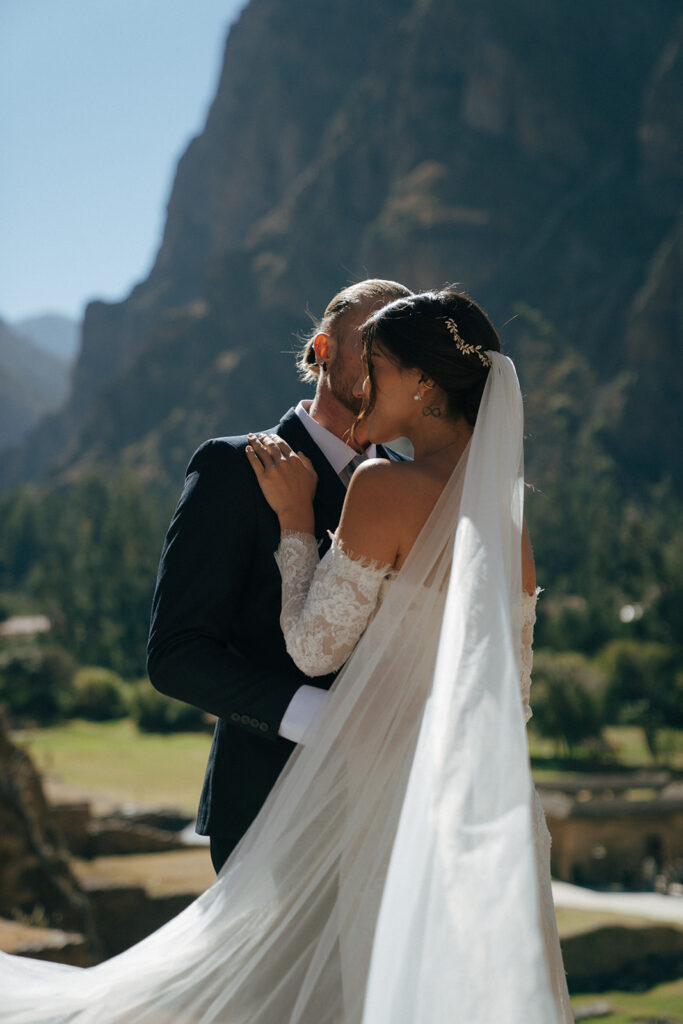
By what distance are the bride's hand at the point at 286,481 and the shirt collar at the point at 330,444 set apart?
15 centimetres

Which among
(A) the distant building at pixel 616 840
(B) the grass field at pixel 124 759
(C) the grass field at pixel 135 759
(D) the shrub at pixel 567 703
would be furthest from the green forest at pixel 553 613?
(A) the distant building at pixel 616 840

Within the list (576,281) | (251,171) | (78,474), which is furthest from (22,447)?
(576,281)

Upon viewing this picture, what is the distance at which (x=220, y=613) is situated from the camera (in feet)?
8.20

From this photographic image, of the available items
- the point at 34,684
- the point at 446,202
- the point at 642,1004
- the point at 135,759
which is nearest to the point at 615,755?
the point at 135,759

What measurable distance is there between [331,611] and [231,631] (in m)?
0.43

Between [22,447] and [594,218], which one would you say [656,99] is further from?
[22,447]

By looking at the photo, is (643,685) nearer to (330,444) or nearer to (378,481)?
(330,444)

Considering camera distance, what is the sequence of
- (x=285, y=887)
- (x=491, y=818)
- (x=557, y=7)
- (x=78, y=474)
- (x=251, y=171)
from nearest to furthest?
(x=491, y=818)
(x=285, y=887)
(x=557, y=7)
(x=78, y=474)
(x=251, y=171)

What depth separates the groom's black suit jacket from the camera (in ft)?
7.82

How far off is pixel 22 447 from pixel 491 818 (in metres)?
131

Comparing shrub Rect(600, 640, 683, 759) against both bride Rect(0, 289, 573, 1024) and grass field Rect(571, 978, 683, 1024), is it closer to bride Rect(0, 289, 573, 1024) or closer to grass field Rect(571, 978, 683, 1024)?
grass field Rect(571, 978, 683, 1024)

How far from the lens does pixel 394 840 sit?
6.80 feet

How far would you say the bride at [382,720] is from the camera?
185cm

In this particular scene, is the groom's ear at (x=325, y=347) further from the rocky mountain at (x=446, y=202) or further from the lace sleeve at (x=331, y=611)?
the rocky mountain at (x=446, y=202)
